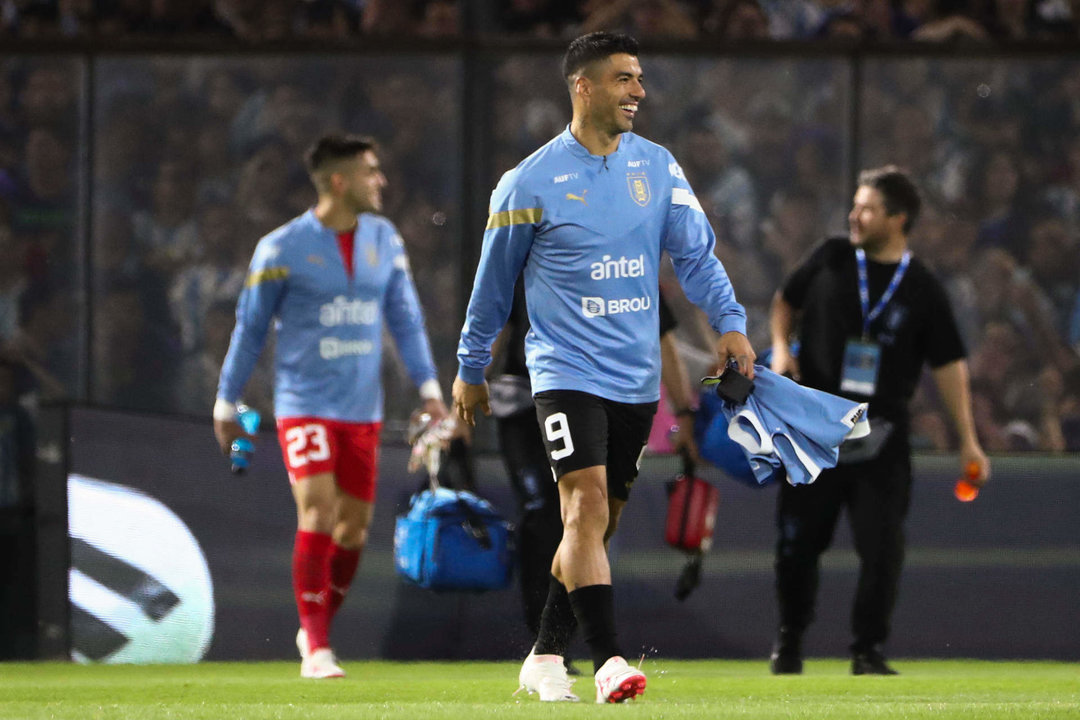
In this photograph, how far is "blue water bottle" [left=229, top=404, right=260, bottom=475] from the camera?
25.7 ft

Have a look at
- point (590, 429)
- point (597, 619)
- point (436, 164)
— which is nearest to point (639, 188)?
point (590, 429)

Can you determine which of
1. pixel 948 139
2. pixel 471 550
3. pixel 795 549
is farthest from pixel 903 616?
pixel 948 139

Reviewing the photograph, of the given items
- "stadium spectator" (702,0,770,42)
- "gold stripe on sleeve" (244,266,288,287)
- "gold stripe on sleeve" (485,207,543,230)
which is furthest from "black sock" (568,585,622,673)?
"stadium spectator" (702,0,770,42)

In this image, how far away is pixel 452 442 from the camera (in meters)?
8.70

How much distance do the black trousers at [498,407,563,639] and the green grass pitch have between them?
0.39 metres

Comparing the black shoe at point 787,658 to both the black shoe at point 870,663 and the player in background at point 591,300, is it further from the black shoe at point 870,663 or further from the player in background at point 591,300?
the player in background at point 591,300

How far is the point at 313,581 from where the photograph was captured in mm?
7758

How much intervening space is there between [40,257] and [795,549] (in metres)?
5.19

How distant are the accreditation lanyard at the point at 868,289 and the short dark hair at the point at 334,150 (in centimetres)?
227

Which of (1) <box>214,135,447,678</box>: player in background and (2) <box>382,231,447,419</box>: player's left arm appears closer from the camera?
(1) <box>214,135,447,678</box>: player in background

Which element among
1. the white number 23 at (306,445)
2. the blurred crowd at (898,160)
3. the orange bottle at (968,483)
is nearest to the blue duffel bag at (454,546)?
the white number 23 at (306,445)

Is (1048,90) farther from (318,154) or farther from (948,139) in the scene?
(318,154)

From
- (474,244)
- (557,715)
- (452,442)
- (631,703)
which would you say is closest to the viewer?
(557,715)

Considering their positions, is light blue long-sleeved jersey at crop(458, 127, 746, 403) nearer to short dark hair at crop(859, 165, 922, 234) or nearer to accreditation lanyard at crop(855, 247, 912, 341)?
accreditation lanyard at crop(855, 247, 912, 341)
